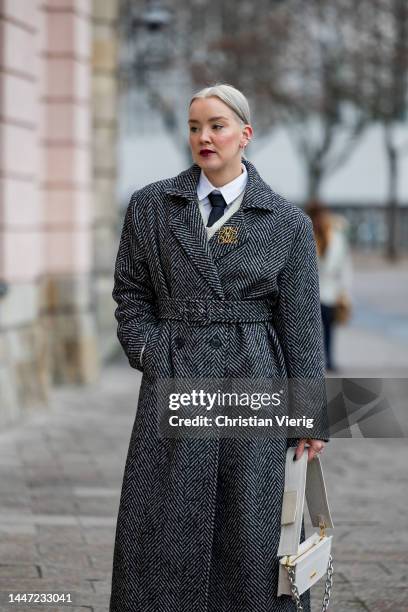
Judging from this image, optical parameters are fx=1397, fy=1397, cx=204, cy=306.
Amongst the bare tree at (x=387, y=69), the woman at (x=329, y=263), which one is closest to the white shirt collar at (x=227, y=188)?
the woman at (x=329, y=263)

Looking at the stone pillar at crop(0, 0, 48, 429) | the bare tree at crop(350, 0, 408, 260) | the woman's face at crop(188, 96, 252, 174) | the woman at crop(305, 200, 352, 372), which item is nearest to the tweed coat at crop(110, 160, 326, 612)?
the woman's face at crop(188, 96, 252, 174)

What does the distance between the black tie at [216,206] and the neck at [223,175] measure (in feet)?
0.12

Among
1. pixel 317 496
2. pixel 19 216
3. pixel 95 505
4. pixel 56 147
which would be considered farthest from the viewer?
pixel 56 147

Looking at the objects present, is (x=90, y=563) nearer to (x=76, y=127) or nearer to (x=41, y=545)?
(x=41, y=545)

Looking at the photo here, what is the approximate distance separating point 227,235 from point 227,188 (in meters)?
0.15

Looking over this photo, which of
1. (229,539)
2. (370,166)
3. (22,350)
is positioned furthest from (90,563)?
(370,166)

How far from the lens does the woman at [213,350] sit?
3.97 m

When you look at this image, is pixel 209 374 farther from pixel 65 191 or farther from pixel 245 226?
pixel 65 191

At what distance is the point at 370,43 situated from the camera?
40.1 meters

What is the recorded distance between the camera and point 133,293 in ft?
13.6

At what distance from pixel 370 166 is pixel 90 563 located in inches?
1995

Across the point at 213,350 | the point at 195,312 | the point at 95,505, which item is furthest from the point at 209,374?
the point at 95,505

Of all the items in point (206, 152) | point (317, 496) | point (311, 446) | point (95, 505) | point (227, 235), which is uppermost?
point (206, 152)

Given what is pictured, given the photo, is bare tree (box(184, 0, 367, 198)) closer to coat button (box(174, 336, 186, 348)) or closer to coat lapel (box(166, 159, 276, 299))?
coat lapel (box(166, 159, 276, 299))
